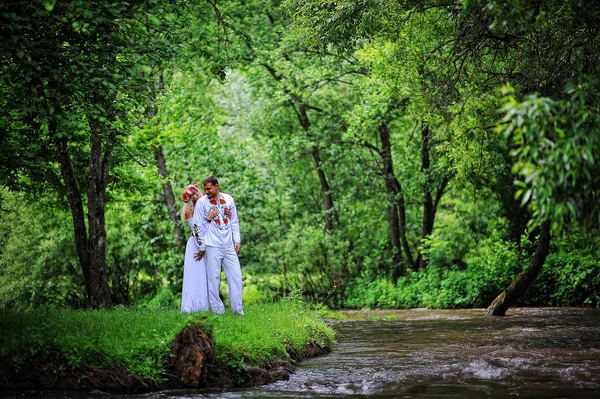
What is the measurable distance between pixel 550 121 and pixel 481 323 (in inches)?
403

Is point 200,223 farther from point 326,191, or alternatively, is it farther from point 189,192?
point 326,191

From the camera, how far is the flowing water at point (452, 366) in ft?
26.1

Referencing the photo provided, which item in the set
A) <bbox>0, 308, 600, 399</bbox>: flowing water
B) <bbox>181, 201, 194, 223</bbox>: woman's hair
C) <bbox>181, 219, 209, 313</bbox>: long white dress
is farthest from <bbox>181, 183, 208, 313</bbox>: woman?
<bbox>0, 308, 600, 399</bbox>: flowing water

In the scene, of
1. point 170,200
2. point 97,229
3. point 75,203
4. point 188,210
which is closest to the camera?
point 188,210

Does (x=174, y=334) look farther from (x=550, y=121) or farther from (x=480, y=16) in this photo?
(x=480, y=16)

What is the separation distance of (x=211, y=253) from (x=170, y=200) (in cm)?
1370

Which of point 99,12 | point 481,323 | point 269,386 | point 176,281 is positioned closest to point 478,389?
point 269,386

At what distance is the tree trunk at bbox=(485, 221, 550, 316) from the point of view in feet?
54.9

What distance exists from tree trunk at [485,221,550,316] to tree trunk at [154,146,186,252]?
1148 centimetres

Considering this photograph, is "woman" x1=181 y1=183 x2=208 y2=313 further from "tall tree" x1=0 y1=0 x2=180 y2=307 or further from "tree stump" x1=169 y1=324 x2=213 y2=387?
"tree stump" x1=169 y1=324 x2=213 y2=387

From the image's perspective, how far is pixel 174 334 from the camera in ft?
29.2

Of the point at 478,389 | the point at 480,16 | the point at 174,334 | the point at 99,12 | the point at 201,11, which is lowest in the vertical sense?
the point at 478,389

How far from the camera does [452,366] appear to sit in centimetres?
945

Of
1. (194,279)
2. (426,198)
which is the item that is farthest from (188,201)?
(426,198)
